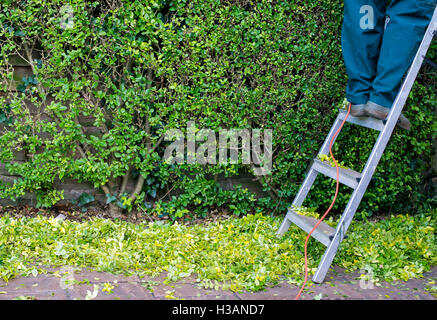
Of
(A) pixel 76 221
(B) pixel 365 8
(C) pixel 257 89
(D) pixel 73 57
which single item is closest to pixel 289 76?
(C) pixel 257 89

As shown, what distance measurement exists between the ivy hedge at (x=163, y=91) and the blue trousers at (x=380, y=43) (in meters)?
0.76

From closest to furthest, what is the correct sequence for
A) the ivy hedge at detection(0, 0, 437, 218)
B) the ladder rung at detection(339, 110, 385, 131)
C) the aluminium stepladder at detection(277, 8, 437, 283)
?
the aluminium stepladder at detection(277, 8, 437, 283)
the ladder rung at detection(339, 110, 385, 131)
the ivy hedge at detection(0, 0, 437, 218)

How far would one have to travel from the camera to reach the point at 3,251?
2.86m

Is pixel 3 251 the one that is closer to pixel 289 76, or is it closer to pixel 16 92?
pixel 16 92

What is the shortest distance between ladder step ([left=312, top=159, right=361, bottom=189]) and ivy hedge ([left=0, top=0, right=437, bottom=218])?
29.3 inches

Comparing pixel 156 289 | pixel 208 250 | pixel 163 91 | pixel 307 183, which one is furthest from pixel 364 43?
pixel 156 289

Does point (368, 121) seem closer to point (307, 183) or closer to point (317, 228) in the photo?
point (307, 183)

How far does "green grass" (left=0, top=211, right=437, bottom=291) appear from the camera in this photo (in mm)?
2652

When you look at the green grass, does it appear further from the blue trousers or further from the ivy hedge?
the blue trousers

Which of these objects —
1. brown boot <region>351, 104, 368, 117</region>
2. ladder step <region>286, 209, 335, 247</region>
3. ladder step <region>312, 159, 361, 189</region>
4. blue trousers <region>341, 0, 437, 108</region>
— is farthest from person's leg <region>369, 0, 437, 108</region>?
ladder step <region>286, 209, 335, 247</region>

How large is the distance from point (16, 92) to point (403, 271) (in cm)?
326

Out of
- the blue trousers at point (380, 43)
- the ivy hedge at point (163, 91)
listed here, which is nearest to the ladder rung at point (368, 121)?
the blue trousers at point (380, 43)

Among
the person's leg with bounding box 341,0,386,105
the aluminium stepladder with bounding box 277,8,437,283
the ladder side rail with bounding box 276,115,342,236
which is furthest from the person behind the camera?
the ladder side rail with bounding box 276,115,342,236

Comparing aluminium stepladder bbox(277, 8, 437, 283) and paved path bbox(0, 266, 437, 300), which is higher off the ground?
aluminium stepladder bbox(277, 8, 437, 283)
